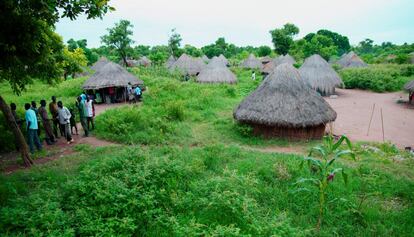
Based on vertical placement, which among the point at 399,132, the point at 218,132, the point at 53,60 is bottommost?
the point at 399,132

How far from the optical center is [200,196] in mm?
4816

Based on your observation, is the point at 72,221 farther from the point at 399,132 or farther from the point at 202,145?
the point at 399,132

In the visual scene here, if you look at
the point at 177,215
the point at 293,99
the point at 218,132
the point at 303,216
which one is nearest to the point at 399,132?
the point at 293,99

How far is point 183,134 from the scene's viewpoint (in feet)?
33.3

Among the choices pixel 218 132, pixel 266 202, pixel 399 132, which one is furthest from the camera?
pixel 399 132

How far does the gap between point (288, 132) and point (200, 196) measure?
6.51 meters

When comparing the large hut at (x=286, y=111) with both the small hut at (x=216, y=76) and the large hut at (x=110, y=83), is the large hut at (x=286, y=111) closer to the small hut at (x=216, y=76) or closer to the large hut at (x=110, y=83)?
the large hut at (x=110, y=83)

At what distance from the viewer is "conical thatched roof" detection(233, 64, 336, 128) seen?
1014 cm

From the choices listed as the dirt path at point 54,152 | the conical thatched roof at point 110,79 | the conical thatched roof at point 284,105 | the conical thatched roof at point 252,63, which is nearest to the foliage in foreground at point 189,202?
the dirt path at point 54,152

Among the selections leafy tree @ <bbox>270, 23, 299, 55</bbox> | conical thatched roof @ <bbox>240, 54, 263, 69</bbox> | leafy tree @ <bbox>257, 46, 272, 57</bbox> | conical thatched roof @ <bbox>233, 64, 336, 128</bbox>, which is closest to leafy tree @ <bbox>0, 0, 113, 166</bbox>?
conical thatched roof @ <bbox>233, 64, 336, 128</bbox>

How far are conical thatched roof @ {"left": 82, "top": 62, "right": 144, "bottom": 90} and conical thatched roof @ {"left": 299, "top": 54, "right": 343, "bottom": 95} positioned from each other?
13.2 meters

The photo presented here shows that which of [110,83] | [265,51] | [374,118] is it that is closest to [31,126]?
[110,83]

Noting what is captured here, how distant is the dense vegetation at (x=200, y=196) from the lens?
3.88 meters

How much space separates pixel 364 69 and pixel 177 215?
90.2ft
